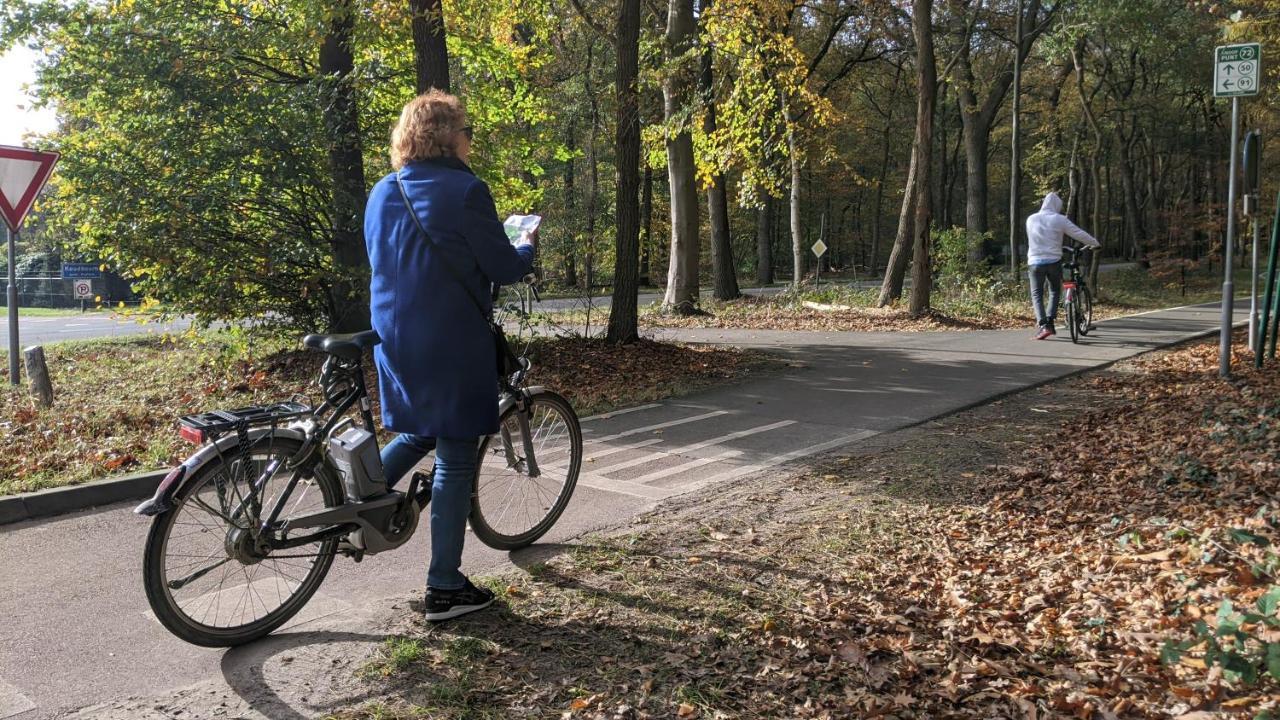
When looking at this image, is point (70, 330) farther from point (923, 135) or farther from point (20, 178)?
point (923, 135)

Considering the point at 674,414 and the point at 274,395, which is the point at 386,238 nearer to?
the point at 674,414

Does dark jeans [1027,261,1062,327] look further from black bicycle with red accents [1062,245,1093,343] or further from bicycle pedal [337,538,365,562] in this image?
bicycle pedal [337,538,365,562]

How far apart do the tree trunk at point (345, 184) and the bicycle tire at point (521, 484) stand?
6375 mm

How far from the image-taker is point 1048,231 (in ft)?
44.8

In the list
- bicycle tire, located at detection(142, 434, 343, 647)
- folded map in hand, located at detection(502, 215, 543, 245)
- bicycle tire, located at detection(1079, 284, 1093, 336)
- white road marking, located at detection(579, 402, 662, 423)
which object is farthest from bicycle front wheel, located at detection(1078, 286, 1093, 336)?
bicycle tire, located at detection(142, 434, 343, 647)

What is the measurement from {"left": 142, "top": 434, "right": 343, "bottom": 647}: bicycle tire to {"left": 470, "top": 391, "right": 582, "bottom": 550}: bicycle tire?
2.46 feet

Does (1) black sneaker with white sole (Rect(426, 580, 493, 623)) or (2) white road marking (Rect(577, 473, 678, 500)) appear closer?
(1) black sneaker with white sole (Rect(426, 580, 493, 623))

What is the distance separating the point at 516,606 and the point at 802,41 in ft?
96.5

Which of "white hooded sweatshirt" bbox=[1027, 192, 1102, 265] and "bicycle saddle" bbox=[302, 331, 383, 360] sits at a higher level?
"white hooded sweatshirt" bbox=[1027, 192, 1102, 265]

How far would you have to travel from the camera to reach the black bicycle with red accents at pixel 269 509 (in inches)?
134

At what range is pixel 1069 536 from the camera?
4.70 m

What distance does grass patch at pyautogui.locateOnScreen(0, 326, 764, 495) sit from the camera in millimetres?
6816

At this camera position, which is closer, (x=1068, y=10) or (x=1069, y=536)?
(x=1069, y=536)

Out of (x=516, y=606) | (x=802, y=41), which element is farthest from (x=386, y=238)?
(x=802, y=41)
